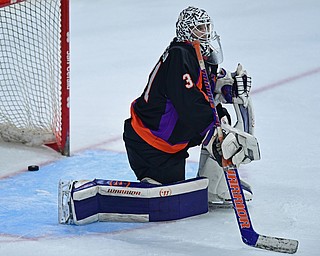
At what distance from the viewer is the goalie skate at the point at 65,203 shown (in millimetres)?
3213

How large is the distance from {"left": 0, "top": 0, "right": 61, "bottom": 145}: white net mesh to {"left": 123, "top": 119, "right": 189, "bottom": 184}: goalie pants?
2.88 ft

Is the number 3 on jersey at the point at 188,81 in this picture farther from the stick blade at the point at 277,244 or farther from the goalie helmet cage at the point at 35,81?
the goalie helmet cage at the point at 35,81

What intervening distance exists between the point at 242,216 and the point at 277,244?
0.15m

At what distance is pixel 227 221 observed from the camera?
3.26m

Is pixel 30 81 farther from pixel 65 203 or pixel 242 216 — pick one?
pixel 242 216

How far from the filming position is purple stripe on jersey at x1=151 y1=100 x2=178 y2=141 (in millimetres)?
3271

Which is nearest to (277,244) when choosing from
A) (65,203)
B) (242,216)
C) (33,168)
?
(242,216)

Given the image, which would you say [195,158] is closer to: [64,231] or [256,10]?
[64,231]

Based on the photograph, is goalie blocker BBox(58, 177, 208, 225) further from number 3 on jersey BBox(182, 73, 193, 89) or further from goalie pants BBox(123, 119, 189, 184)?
number 3 on jersey BBox(182, 73, 193, 89)

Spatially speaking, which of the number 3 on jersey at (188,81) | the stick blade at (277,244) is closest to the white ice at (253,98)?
the stick blade at (277,244)

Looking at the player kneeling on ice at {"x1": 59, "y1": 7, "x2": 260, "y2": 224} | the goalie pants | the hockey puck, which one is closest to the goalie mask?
the player kneeling on ice at {"x1": 59, "y1": 7, "x2": 260, "y2": 224}

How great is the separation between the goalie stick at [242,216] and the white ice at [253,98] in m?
0.03

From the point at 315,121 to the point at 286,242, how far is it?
5.62ft

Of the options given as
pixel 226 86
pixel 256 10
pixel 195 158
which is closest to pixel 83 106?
pixel 195 158
